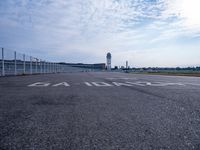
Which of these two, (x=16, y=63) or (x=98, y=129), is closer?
(x=98, y=129)

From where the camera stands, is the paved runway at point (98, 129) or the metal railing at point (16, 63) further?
the metal railing at point (16, 63)

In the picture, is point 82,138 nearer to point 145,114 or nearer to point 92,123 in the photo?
point 92,123

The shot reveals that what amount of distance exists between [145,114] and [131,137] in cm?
137

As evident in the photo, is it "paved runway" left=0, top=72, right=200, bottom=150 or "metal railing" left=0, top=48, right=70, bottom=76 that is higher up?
"metal railing" left=0, top=48, right=70, bottom=76

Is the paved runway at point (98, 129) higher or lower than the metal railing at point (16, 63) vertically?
lower

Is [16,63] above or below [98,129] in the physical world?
above

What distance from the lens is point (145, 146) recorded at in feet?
7.25

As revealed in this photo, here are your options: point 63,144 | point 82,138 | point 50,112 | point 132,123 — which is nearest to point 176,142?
point 132,123

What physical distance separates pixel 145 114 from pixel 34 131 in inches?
86.8

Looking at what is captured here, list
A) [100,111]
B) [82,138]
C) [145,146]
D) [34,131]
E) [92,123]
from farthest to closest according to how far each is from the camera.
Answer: [100,111] → [92,123] → [34,131] → [82,138] → [145,146]

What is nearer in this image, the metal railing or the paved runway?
the paved runway

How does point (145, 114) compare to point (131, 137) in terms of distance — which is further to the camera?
point (145, 114)

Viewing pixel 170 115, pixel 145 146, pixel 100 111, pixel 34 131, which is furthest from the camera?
pixel 100 111

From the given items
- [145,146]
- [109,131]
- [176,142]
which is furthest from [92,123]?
[176,142]
